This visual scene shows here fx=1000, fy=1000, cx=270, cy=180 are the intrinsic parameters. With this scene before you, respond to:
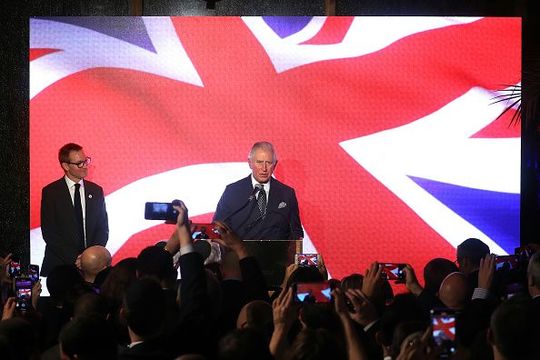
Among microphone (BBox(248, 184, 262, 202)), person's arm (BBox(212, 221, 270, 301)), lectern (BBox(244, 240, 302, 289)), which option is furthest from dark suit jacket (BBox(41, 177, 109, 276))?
person's arm (BBox(212, 221, 270, 301))

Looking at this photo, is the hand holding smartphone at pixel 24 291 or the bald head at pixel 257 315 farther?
the hand holding smartphone at pixel 24 291

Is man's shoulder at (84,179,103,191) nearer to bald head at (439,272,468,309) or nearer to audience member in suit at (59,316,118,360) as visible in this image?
bald head at (439,272,468,309)

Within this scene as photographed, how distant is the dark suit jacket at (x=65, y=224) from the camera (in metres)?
7.57

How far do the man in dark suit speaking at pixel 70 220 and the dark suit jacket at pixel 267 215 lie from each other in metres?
0.98

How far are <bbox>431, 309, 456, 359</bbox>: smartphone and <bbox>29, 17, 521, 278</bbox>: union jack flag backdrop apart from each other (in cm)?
487

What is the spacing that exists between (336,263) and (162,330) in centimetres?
475

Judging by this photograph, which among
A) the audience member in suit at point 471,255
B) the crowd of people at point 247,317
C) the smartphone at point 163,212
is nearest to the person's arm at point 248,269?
the crowd of people at point 247,317

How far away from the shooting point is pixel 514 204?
8.02 m

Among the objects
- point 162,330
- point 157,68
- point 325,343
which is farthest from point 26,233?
point 325,343

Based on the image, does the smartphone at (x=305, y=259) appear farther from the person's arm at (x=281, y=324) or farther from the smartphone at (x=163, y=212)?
the person's arm at (x=281, y=324)

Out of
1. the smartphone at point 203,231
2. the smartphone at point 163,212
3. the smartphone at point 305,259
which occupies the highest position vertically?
the smartphone at point 163,212

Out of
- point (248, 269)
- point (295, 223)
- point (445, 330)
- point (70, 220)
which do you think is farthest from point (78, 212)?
point (445, 330)

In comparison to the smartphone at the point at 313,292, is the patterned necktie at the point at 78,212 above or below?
above

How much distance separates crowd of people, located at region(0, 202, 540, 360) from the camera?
296 centimetres
